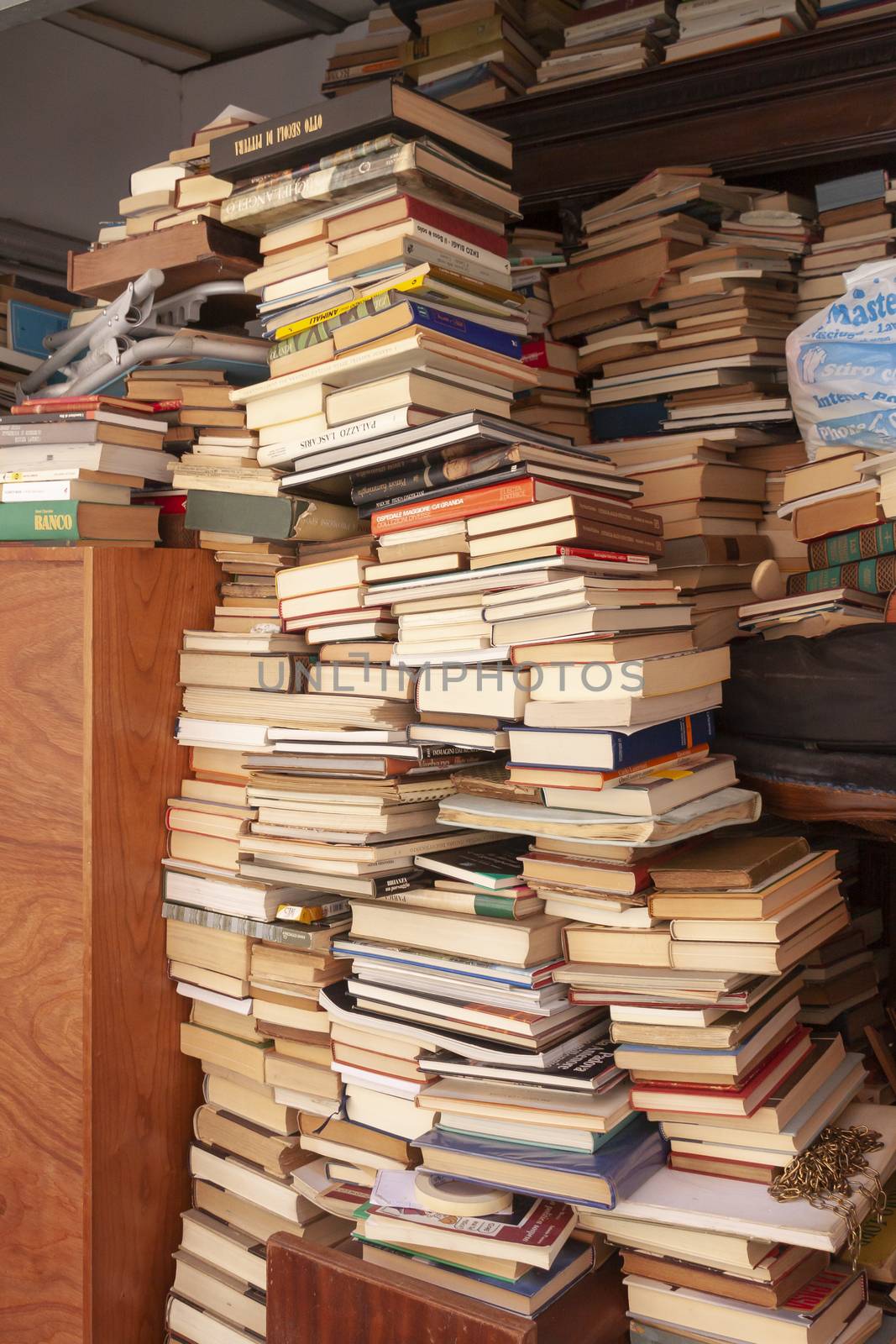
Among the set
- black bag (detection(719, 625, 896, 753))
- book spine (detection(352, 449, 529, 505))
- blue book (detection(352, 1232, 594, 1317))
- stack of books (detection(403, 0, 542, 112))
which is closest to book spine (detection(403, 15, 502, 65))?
stack of books (detection(403, 0, 542, 112))

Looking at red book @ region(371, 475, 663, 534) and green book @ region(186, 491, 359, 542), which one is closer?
red book @ region(371, 475, 663, 534)

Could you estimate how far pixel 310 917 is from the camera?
1983 mm

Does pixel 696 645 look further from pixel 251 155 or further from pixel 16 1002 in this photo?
pixel 16 1002

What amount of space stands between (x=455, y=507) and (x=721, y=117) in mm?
1516

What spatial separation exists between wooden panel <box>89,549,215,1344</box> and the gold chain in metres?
1.14

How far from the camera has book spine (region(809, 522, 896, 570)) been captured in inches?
76.9

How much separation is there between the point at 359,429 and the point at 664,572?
2.50 feet

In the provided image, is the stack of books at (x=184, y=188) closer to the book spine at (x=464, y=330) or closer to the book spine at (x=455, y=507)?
the book spine at (x=464, y=330)

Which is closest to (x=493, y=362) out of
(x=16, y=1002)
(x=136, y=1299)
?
(x=16, y=1002)

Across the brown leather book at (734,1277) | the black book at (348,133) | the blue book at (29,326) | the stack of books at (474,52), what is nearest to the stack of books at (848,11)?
the stack of books at (474,52)

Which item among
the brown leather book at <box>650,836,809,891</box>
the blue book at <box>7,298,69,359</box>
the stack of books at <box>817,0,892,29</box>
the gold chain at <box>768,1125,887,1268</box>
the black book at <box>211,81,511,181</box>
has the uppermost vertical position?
the stack of books at <box>817,0,892,29</box>

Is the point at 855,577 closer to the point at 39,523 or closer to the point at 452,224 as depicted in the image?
the point at 452,224

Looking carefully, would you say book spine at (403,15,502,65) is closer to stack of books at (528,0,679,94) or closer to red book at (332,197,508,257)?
stack of books at (528,0,679,94)

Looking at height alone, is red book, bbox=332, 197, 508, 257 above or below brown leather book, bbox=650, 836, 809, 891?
above
